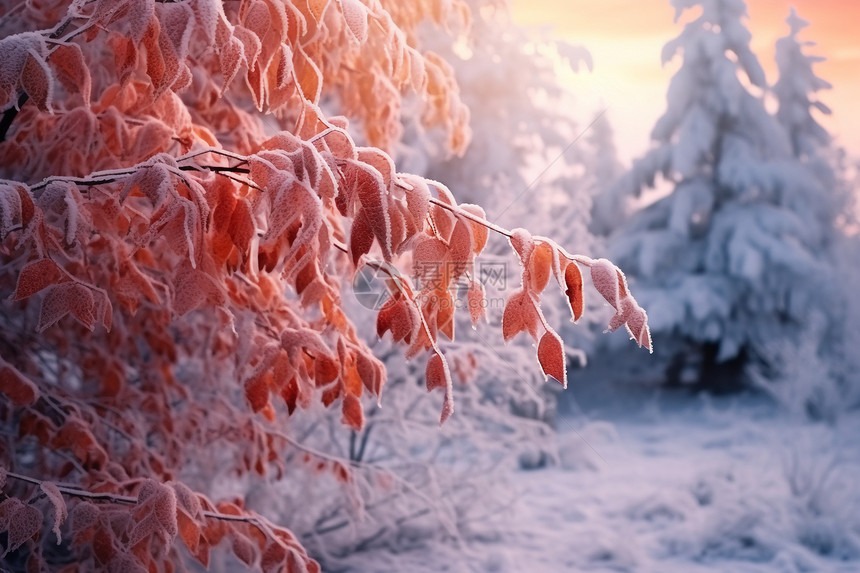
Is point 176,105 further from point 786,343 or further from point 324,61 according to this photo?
point 786,343

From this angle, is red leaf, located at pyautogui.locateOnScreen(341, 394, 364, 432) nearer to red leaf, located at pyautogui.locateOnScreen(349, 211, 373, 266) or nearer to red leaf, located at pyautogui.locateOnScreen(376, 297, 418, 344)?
red leaf, located at pyautogui.locateOnScreen(376, 297, 418, 344)

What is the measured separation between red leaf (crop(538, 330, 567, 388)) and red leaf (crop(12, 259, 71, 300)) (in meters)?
0.94

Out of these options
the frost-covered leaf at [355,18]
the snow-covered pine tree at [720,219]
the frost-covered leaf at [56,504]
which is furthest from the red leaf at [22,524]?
the snow-covered pine tree at [720,219]

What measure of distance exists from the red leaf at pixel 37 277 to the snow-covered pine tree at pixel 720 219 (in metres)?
8.46

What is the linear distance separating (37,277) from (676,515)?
477 centimetres

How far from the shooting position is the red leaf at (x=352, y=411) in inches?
69.4

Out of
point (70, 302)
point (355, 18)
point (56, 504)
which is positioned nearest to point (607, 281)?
point (355, 18)

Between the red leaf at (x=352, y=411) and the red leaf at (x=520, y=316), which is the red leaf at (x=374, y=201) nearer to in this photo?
the red leaf at (x=520, y=316)

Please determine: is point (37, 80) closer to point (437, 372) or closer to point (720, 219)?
point (437, 372)

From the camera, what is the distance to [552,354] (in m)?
1.32

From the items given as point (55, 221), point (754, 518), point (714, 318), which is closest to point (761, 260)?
point (714, 318)

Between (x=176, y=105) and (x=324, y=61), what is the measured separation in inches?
34.1

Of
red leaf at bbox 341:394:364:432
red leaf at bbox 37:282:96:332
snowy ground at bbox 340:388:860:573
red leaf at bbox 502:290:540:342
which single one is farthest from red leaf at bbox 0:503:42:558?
snowy ground at bbox 340:388:860:573

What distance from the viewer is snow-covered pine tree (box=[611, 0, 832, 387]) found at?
30.0 ft
